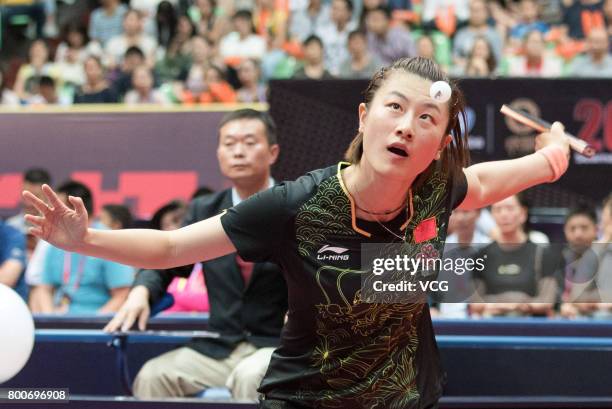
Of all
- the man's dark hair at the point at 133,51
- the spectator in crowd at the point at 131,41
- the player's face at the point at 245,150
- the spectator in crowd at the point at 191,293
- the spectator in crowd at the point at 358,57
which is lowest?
the spectator in crowd at the point at 191,293

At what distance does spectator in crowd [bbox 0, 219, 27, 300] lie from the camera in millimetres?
5219

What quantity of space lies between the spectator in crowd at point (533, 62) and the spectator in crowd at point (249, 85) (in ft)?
7.60

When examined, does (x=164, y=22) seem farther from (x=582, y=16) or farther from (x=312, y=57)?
(x=582, y=16)

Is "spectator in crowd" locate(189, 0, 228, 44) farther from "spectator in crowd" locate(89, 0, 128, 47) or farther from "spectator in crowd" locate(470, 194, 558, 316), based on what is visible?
"spectator in crowd" locate(470, 194, 558, 316)

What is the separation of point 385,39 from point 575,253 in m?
5.94

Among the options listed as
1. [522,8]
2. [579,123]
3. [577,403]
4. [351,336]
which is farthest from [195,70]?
[351,336]

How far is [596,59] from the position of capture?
29.7ft

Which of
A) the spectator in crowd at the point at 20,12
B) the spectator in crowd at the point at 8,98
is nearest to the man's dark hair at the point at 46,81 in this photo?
the spectator in crowd at the point at 8,98

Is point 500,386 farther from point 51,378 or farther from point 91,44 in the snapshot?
point 91,44

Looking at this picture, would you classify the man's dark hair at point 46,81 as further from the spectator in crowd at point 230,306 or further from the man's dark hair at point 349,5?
the spectator in crowd at point 230,306

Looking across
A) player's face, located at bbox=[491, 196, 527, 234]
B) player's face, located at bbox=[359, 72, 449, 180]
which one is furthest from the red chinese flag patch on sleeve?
player's face, located at bbox=[491, 196, 527, 234]

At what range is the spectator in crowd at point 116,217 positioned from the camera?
20.8 feet

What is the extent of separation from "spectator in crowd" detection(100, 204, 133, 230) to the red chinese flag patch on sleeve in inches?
150

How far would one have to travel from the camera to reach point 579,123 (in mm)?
6910
